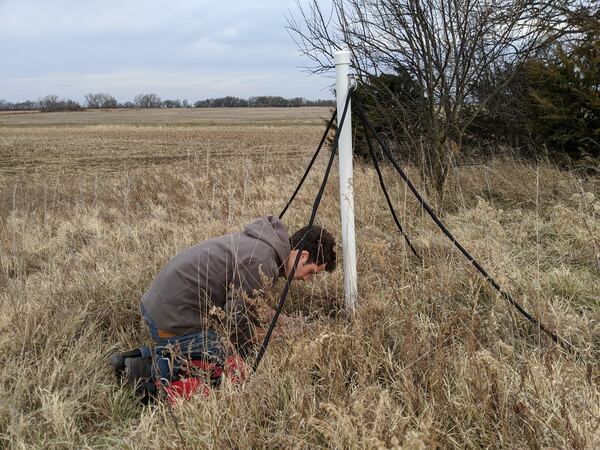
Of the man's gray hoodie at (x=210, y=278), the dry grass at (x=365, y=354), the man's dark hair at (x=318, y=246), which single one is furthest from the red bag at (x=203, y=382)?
the man's dark hair at (x=318, y=246)

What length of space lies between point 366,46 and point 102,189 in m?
6.31

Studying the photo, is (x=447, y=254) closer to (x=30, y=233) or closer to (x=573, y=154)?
(x=573, y=154)

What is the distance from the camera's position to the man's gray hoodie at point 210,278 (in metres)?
2.59

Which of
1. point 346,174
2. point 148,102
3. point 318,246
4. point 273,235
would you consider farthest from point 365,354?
point 148,102

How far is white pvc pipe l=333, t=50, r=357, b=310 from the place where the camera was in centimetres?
264

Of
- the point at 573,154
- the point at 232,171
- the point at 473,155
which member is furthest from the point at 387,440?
the point at 232,171

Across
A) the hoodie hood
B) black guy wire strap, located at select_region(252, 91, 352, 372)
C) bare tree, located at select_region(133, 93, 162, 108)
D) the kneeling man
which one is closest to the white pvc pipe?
black guy wire strap, located at select_region(252, 91, 352, 372)

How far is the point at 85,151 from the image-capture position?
25234 mm

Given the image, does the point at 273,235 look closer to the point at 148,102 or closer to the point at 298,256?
the point at 298,256

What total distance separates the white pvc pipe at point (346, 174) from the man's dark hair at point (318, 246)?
10 centimetres

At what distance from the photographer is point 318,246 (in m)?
2.74

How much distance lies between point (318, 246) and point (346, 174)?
44 cm

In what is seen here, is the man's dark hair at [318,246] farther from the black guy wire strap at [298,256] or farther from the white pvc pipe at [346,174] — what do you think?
the black guy wire strap at [298,256]

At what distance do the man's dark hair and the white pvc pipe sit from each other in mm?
96
